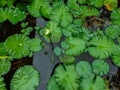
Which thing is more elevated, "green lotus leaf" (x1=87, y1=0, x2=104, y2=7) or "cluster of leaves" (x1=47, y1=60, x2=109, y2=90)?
"green lotus leaf" (x1=87, y1=0, x2=104, y2=7)

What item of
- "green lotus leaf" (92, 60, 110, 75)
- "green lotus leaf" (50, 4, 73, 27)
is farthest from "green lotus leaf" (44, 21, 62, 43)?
"green lotus leaf" (92, 60, 110, 75)

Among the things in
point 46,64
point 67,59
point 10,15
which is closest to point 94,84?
point 67,59

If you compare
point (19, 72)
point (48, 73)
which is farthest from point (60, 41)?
point (19, 72)

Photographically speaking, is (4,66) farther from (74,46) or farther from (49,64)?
(74,46)

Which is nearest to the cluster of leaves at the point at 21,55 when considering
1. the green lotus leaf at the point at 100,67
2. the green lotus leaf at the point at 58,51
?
the green lotus leaf at the point at 58,51

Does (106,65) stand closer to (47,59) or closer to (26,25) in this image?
(47,59)

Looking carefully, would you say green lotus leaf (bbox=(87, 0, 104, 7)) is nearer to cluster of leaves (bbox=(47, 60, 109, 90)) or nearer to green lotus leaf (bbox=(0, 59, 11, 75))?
cluster of leaves (bbox=(47, 60, 109, 90))
